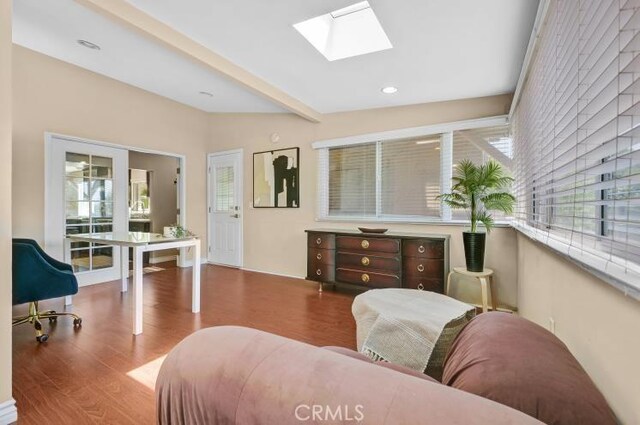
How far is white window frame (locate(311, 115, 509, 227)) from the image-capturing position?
11.0ft

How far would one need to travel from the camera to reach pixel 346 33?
2.52 metres

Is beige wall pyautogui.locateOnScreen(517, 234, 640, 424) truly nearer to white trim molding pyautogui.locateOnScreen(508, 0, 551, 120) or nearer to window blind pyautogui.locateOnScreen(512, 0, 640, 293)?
window blind pyautogui.locateOnScreen(512, 0, 640, 293)

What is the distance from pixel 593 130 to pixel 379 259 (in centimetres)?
258

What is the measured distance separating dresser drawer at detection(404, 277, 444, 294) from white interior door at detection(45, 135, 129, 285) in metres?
4.01

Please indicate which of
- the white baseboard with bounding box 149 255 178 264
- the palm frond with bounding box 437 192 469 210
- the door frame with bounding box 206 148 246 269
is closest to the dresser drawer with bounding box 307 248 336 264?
the palm frond with bounding box 437 192 469 210

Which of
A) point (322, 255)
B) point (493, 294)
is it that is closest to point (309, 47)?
point (322, 255)

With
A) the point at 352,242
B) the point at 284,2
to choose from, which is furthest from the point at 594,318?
the point at 352,242

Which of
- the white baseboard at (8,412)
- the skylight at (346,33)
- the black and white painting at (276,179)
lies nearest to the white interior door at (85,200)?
the black and white painting at (276,179)

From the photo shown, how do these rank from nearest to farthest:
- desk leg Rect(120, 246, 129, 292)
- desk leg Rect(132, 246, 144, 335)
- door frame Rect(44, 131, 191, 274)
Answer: desk leg Rect(132, 246, 144, 335), door frame Rect(44, 131, 191, 274), desk leg Rect(120, 246, 129, 292)

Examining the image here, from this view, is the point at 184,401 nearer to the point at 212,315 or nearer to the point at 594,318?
the point at 594,318

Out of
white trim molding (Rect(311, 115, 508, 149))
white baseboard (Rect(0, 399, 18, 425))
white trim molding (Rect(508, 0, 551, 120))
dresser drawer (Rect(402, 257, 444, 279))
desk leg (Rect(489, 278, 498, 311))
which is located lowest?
white baseboard (Rect(0, 399, 18, 425))

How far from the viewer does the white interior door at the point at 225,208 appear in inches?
203

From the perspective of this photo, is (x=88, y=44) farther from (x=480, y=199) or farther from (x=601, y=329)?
(x=601, y=329)

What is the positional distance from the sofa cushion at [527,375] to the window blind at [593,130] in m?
0.25
